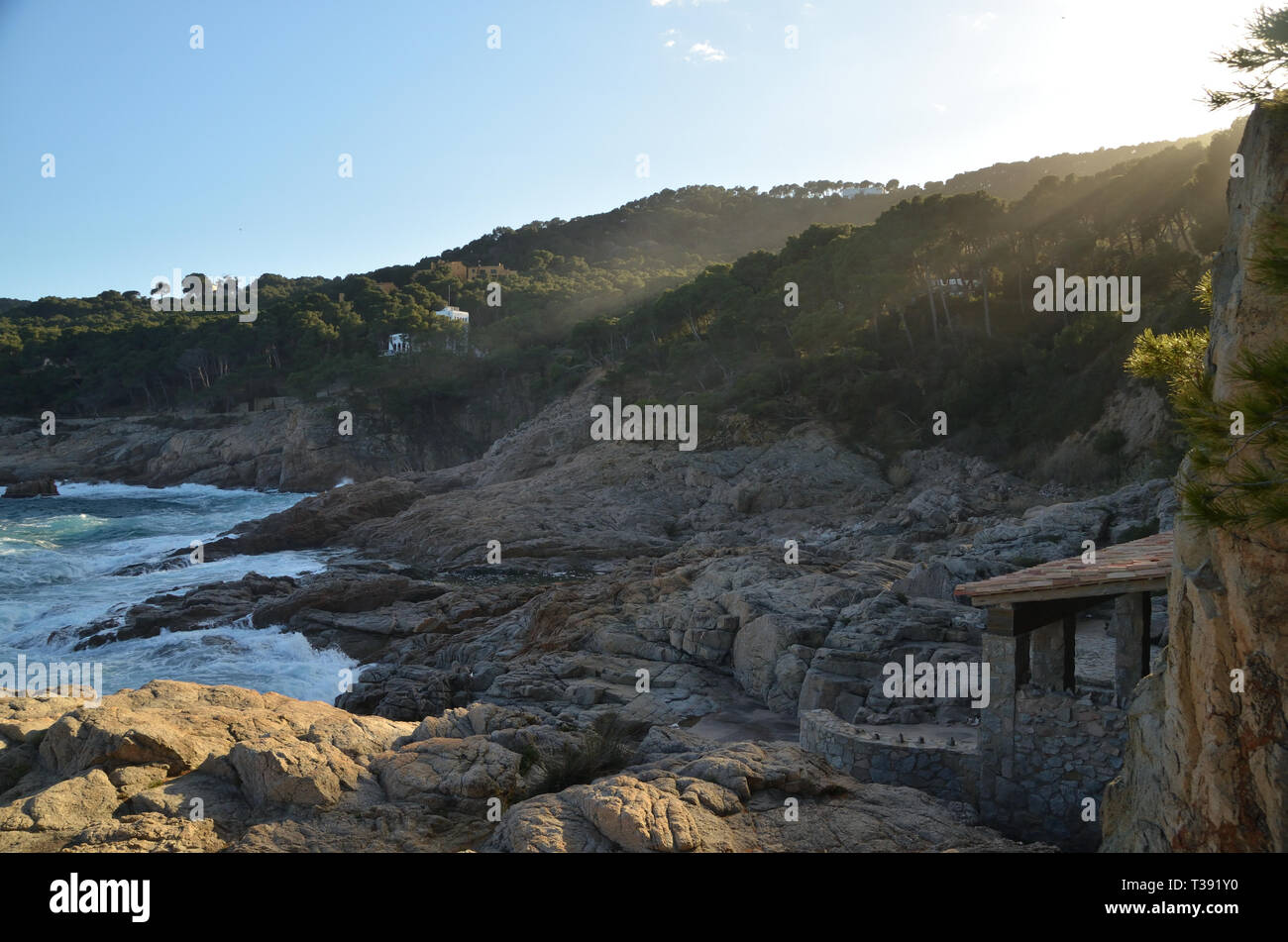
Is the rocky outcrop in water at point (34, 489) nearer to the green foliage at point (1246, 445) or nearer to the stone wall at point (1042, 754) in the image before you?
the stone wall at point (1042, 754)

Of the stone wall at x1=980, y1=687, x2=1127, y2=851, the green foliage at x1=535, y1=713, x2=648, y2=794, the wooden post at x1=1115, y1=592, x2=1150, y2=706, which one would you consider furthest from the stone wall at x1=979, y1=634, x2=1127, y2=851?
the green foliage at x1=535, y1=713, x2=648, y2=794

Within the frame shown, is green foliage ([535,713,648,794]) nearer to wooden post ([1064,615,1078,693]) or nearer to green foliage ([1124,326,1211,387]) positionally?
wooden post ([1064,615,1078,693])

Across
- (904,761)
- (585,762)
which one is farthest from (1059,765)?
(585,762)

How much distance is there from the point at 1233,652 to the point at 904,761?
5.25m

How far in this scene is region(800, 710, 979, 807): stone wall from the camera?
384 inches

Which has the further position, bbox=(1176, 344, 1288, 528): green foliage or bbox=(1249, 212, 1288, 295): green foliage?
bbox=(1176, 344, 1288, 528): green foliage

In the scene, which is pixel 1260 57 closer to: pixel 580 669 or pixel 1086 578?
pixel 1086 578

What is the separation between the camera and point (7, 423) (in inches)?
2623

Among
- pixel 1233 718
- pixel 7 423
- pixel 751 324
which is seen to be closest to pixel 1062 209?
pixel 751 324

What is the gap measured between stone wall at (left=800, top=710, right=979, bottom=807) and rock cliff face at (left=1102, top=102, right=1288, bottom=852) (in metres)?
3.63

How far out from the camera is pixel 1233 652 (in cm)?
536

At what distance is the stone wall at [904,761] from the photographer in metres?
9.77
